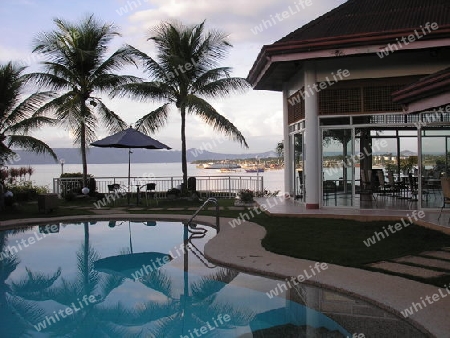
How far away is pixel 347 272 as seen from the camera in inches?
276

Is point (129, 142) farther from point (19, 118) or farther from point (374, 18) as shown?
point (374, 18)

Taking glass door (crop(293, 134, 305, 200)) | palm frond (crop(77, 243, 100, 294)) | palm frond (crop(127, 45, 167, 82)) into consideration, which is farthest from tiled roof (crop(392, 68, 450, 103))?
palm frond (crop(127, 45, 167, 82))

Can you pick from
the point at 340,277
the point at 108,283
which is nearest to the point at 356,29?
the point at 340,277

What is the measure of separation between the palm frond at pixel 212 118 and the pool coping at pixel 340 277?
25.4 ft

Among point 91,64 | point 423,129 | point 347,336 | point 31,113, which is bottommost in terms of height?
point 347,336

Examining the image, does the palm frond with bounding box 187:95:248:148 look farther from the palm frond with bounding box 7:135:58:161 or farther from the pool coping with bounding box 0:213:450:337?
the pool coping with bounding box 0:213:450:337

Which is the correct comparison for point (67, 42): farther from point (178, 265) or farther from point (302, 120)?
point (178, 265)

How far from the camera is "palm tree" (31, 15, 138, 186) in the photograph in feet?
63.0

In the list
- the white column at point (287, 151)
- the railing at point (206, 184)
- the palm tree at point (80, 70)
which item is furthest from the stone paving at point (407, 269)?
the palm tree at point (80, 70)

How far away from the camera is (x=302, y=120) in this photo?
13.6 m

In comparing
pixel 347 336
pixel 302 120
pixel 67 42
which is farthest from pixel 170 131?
pixel 347 336

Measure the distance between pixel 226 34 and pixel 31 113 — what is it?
8470mm

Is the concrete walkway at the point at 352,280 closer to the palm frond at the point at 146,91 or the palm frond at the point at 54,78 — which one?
the palm frond at the point at 146,91

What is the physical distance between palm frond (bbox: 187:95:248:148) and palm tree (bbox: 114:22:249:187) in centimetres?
4
